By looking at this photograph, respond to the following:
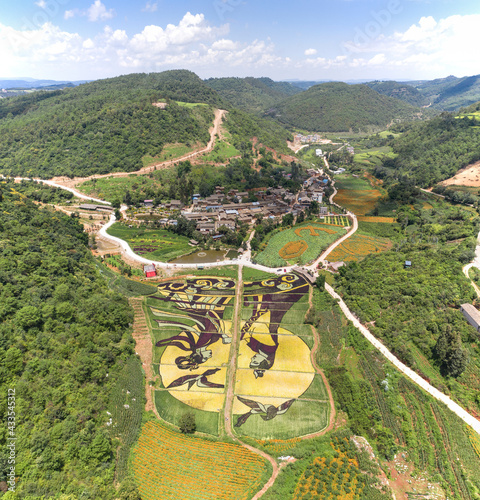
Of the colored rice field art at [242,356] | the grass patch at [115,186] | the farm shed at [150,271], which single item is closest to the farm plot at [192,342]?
the colored rice field art at [242,356]

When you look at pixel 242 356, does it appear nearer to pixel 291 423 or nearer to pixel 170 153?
pixel 291 423

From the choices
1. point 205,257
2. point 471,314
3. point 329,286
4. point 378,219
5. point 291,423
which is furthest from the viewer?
point 378,219

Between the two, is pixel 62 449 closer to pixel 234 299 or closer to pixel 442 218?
pixel 234 299

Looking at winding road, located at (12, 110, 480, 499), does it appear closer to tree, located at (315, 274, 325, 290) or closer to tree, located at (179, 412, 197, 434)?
tree, located at (315, 274, 325, 290)

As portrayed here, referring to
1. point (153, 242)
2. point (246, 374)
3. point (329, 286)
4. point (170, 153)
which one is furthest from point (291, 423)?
point (170, 153)

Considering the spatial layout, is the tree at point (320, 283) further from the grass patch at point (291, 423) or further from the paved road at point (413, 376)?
the grass patch at point (291, 423)
